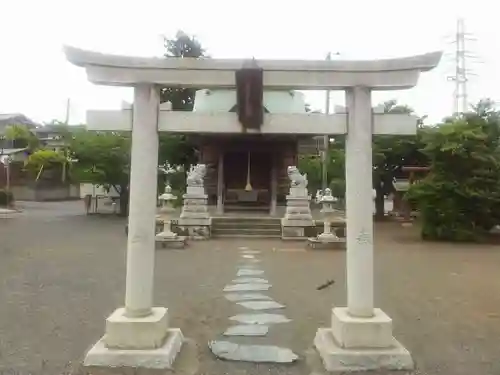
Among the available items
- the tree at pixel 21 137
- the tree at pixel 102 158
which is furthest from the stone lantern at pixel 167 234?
the tree at pixel 21 137

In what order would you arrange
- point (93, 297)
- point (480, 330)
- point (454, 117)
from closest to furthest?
point (480, 330), point (93, 297), point (454, 117)

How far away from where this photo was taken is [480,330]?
6375 mm

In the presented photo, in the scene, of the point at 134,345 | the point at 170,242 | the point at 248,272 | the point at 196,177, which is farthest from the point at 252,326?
the point at 196,177

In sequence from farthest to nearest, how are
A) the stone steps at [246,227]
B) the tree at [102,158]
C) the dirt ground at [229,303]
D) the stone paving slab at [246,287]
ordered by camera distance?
the tree at [102,158] < the stone steps at [246,227] < the stone paving slab at [246,287] < the dirt ground at [229,303]

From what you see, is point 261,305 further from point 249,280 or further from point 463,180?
point 463,180

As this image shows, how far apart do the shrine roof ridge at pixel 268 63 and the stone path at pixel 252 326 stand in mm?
2789

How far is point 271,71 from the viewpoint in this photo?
531 cm

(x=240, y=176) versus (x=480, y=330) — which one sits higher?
(x=240, y=176)

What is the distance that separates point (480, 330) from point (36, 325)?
5.21m

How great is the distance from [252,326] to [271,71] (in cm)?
301

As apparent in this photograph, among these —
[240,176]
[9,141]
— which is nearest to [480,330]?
[240,176]

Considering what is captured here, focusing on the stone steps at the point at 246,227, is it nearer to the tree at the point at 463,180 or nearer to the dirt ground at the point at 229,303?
the dirt ground at the point at 229,303

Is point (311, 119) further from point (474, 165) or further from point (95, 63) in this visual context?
point (474, 165)

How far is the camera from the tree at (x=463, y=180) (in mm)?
15906
